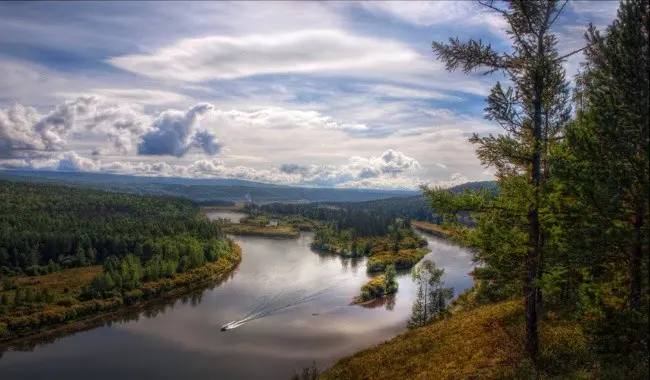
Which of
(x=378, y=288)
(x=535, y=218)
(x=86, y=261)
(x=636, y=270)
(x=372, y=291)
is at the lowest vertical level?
(x=372, y=291)

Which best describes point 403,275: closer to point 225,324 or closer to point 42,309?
point 225,324

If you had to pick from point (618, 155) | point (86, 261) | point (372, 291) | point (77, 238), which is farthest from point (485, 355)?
point (77, 238)

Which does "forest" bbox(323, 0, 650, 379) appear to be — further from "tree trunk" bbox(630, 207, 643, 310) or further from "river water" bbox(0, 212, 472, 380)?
"river water" bbox(0, 212, 472, 380)

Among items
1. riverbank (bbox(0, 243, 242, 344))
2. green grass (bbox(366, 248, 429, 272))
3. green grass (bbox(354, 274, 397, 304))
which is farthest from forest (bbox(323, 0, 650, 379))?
green grass (bbox(366, 248, 429, 272))

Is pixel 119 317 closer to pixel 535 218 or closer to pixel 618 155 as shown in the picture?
pixel 535 218

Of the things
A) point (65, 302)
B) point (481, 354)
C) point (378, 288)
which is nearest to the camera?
point (481, 354)

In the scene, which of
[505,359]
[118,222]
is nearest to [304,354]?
[505,359]

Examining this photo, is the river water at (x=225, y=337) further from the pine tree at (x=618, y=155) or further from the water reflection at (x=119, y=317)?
the pine tree at (x=618, y=155)
